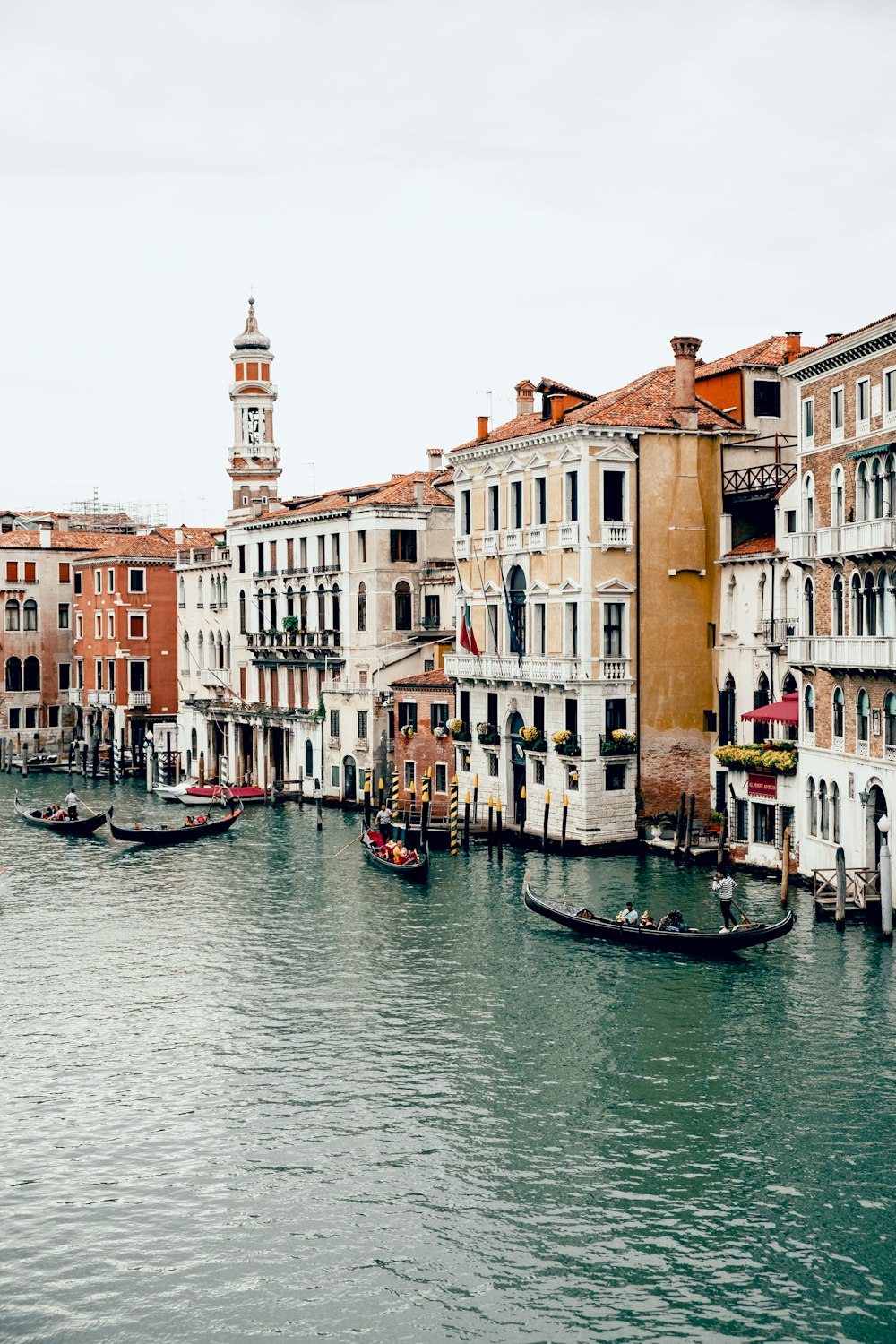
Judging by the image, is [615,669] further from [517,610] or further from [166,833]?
[166,833]

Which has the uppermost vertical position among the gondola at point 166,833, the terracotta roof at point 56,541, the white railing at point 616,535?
the terracotta roof at point 56,541

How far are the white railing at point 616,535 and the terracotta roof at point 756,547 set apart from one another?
2628 millimetres

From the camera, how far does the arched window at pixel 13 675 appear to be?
3137 inches

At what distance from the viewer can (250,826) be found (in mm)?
52812

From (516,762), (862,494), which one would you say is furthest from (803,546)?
(516,762)

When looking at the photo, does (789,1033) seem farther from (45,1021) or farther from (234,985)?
Answer: (45,1021)

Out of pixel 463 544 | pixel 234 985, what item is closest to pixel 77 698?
pixel 463 544

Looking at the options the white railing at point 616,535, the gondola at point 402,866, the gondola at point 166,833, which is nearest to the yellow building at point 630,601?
the white railing at point 616,535

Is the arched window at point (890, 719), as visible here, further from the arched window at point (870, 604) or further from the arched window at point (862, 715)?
the arched window at point (870, 604)

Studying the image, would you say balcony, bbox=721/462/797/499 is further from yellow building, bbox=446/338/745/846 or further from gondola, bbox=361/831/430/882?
gondola, bbox=361/831/430/882

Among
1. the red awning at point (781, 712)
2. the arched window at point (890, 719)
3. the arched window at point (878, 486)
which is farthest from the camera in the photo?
the red awning at point (781, 712)

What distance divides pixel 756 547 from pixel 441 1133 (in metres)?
24.3

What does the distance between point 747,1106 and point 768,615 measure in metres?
20.8

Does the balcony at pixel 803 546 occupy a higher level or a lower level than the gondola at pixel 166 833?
higher
